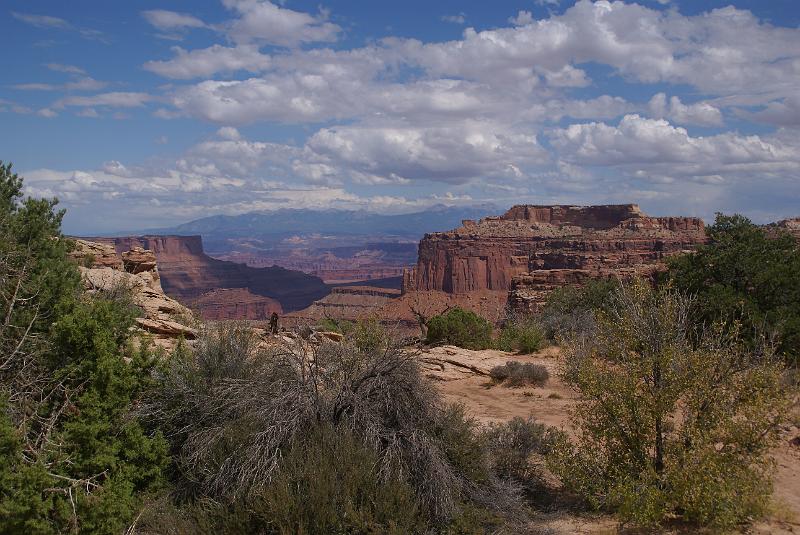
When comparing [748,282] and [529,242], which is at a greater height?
[529,242]

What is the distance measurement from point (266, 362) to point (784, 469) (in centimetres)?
1114

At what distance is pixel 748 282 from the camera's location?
910 inches

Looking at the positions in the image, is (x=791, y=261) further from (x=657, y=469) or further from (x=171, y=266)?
(x=171, y=266)

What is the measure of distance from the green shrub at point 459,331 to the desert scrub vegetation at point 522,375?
6.20 m

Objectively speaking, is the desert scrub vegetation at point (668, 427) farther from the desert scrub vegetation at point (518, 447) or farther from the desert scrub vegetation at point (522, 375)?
the desert scrub vegetation at point (522, 375)

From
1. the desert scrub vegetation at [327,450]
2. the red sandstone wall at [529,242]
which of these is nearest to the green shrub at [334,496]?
the desert scrub vegetation at [327,450]

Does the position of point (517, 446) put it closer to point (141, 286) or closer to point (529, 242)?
point (141, 286)

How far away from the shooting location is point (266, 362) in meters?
11.2

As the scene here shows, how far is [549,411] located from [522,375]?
3159mm

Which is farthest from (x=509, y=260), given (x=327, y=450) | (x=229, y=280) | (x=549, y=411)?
(x=229, y=280)

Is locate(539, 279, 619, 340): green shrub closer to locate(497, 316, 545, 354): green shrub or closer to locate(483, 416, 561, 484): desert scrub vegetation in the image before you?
locate(497, 316, 545, 354): green shrub

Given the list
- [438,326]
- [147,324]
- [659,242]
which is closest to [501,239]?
[659,242]

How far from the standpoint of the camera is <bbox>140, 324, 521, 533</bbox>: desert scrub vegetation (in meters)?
7.72

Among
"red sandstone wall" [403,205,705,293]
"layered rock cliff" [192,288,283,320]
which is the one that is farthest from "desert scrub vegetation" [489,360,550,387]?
"layered rock cliff" [192,288,283,320]
